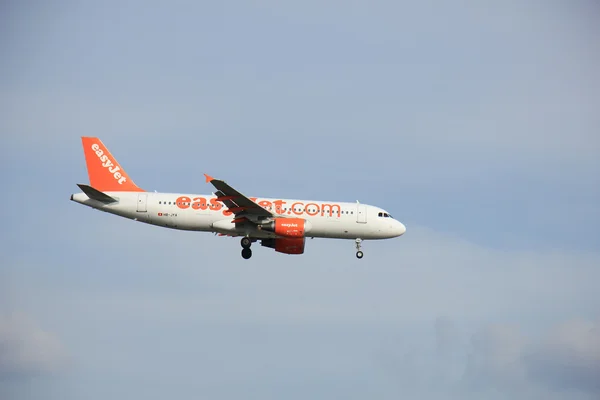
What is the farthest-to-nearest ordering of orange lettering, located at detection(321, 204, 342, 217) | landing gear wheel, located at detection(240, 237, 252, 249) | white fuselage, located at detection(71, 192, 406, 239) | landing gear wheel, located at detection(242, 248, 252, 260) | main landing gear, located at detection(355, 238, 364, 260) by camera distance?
landing gear wheel, located at detection(242, 248, 252, 260)
main landing gear, located at detection(355, 238, 364, 260)
landing gear wheel, located at detection(240, 237, 252, 249)
orange lettering, located at detection(321, 204, 342, 217)
white fuselage, located at detection(71, 192, 406, 239)

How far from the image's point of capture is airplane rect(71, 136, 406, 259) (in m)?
67.1

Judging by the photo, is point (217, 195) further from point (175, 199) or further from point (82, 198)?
point (82, 198)

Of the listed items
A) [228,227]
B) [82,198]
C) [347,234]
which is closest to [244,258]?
[228,227]

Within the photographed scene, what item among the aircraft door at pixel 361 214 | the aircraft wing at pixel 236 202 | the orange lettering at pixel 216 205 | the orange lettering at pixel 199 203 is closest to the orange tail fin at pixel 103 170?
the orange lettering at pixel 199 203

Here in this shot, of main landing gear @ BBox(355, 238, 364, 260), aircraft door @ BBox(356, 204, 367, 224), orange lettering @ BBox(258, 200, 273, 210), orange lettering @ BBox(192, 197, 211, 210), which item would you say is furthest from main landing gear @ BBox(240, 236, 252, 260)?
aircraft door @ BBox(356, 204, 367, 224)

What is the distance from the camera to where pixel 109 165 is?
230 feet

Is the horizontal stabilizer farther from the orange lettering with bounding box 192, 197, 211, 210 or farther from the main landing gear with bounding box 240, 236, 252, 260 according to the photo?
the main landing gear with bounding box 240, 236, 252, 260

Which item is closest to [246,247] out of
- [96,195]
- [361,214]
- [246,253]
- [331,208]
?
[246,253]

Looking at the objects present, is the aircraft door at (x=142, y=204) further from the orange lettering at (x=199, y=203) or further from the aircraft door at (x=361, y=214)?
the aircraft door at (x=361, y=214)

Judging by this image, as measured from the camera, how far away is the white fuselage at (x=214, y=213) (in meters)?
67.8

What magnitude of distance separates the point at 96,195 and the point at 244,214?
10728mm

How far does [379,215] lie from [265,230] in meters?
8.68

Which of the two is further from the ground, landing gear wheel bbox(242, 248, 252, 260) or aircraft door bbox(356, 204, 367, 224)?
aircraft door bbox(356, 204, 367, 224)

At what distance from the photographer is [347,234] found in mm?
68938
